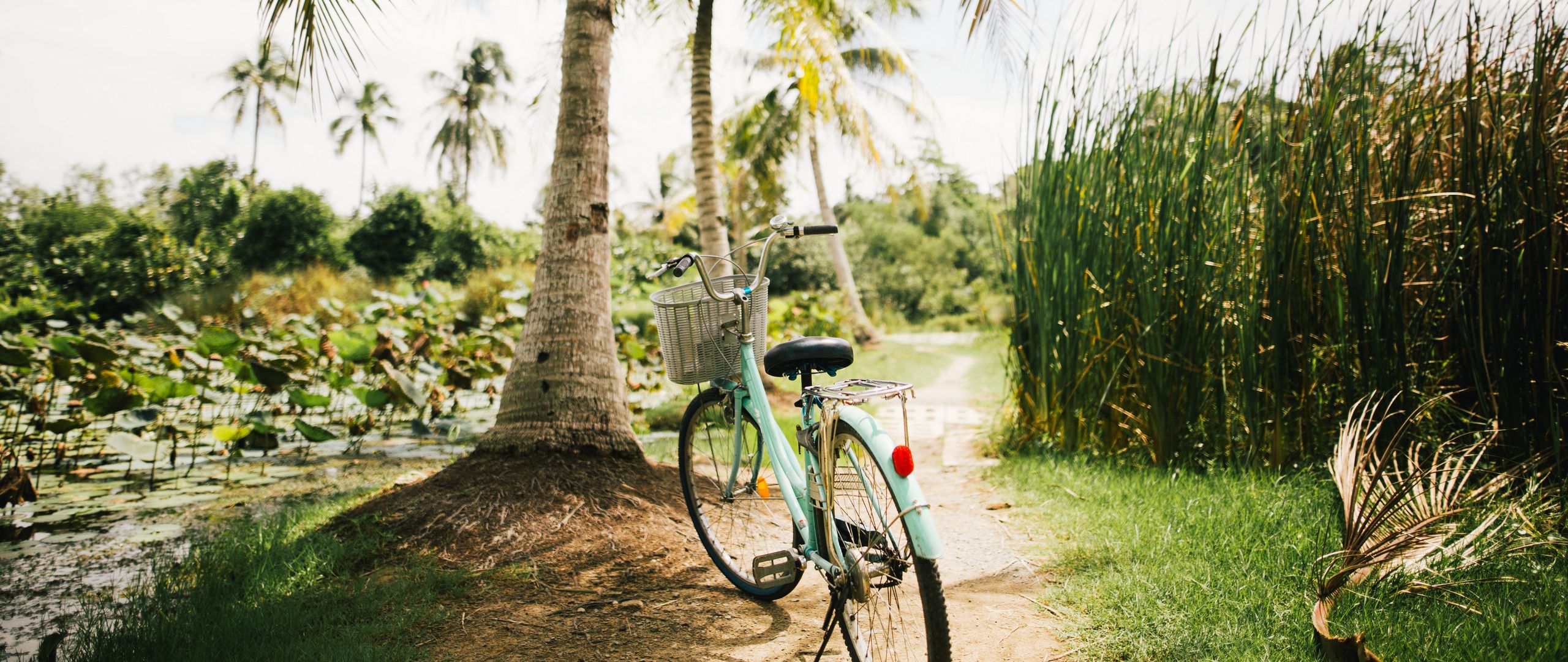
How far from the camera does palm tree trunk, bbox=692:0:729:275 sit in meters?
7.10

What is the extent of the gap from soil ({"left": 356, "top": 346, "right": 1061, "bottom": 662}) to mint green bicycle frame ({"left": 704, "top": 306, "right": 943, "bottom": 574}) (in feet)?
1.41

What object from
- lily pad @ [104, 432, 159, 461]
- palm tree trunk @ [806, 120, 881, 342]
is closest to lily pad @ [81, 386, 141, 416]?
lily pad @ [104, 432, 159, 461]

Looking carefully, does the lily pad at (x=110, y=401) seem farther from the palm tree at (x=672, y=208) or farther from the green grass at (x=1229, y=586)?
the palm tree at (x=672, y=208)

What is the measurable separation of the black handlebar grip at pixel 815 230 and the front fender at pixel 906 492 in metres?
0.64

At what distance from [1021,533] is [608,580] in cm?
194

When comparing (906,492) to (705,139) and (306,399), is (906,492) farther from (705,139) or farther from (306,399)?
(705,139)

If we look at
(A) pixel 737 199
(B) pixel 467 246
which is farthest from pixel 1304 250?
(B) pixel 467 246

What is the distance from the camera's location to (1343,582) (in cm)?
225

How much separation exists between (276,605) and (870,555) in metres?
2.18

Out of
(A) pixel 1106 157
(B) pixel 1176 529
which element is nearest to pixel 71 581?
(B) pixel 1176 529

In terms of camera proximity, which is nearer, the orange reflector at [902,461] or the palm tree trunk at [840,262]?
the orange reflector at [902,461]

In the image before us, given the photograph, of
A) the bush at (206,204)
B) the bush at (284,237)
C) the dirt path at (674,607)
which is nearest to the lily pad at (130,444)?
the dirt path at (674,607)

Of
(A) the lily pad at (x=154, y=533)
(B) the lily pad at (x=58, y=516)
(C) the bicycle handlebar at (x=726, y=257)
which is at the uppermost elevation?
(C) the bicycle handlebar at (x=726, y=257)

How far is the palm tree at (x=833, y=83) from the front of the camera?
822 centimetres
